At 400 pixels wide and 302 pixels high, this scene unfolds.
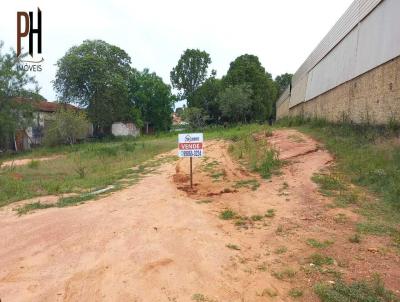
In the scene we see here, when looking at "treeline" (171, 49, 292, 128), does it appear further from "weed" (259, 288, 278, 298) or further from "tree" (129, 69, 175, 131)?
"weed" (259, 288, 278, 298)

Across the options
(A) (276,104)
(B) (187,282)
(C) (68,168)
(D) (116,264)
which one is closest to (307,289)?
(B) (187,282)

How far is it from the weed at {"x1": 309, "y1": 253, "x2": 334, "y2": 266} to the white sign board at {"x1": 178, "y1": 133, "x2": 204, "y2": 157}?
5.30m

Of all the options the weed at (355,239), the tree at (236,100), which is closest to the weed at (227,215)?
the weed at (355,239)

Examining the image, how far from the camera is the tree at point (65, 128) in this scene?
3055cm

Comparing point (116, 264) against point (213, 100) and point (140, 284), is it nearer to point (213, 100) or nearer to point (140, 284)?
point (140, 284)

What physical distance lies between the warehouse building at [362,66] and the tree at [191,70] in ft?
108

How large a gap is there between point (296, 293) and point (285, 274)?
0.45 m

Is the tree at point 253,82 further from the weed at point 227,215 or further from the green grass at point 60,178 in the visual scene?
the weed at point 227,215

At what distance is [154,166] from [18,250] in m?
9.62

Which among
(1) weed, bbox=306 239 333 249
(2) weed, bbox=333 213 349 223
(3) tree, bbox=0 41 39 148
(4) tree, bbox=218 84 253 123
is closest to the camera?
(1) weed, bbox=306 239 333 249

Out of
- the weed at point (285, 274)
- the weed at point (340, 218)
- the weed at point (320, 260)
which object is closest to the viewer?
the weed at point (285, 274)

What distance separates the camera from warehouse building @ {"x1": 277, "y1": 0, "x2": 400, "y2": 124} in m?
11.2

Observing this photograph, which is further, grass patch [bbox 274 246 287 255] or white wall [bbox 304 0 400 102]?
white wall [bbox 304 0 400 102]

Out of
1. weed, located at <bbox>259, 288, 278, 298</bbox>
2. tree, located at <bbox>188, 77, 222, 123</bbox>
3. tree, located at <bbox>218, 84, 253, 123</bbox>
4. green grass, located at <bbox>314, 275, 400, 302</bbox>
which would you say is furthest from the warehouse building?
tree, located at <bbox>188, 77, 222, 123</bbox>
